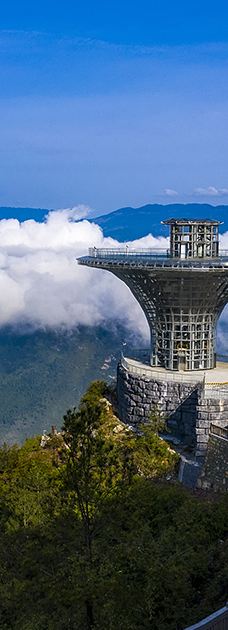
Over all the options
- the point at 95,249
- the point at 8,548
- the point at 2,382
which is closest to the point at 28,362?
the point at 2,382

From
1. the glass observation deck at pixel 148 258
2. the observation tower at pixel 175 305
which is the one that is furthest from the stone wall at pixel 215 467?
the glass observation deck at pixel 148 258

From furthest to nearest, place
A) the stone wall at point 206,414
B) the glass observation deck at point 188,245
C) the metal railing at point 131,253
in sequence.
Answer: the metal railing at point 131,253 < the glass observation deck at point 188,245 < the stone wall at point 206,414

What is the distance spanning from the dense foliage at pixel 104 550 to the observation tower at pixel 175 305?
12570mm

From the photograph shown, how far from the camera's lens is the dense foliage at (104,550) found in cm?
1780

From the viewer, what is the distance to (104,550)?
20.2 meters

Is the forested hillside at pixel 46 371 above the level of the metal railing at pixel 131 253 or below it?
below

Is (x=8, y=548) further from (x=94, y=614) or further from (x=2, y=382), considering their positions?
(x=2, y=382)

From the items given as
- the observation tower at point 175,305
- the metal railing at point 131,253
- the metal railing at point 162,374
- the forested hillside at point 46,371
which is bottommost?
the forested hillside at point 46,371

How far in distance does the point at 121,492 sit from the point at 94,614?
14.1 feet

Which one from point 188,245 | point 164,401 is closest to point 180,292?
point 188,245

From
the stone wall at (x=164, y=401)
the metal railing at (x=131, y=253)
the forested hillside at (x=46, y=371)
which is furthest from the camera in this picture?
the forested hillside at (x=46, y=371)

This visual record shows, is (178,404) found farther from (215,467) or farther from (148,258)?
(148,258)

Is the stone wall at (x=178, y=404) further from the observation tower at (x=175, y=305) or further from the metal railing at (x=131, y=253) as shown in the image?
the metal railing at (x=131, y=253)

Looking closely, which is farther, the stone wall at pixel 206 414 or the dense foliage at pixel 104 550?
the stone wall at pixel 206 414
